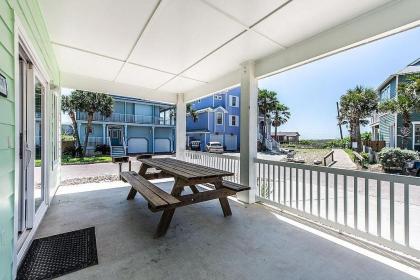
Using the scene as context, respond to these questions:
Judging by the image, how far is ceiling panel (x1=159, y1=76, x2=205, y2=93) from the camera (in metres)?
4.92

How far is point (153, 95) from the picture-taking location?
585 cm

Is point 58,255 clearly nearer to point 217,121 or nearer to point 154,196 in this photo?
point 154,196

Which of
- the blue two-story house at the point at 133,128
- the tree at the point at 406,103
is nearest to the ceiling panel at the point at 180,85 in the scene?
the tree at the point at 406,103

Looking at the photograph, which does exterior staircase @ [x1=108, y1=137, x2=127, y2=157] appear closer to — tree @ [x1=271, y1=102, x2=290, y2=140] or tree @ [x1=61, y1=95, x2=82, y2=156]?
tree @ [x1=61, y1=95, x2=82, y2=156]

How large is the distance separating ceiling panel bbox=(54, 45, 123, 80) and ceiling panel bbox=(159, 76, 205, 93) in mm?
1294

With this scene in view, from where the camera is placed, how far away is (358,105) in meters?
14.0

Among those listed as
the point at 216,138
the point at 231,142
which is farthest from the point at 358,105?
the point at 216,138

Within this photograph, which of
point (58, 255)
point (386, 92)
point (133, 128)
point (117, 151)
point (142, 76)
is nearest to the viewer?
point (58, 255)

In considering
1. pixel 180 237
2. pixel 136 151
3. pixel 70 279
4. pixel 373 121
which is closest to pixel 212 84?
pixel 180 237

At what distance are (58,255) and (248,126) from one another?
10.4 ft

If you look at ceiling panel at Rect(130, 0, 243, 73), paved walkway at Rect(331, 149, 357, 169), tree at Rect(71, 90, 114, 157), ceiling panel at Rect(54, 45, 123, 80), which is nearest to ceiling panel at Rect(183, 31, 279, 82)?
ceiling panel at Rect(130, 0, 243, 73)

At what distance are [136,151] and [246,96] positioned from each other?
14.6 metres

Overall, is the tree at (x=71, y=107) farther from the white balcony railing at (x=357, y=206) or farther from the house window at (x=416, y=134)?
the house window at (x=416, y=134)

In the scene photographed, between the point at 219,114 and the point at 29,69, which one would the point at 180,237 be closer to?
the point at 29,69
